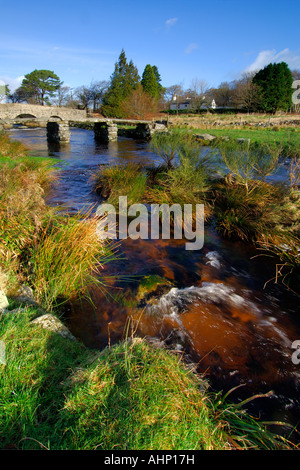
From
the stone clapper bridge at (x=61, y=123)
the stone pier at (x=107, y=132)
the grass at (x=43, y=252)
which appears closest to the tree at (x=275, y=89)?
the stone clapper bridge at (x=61, y=123)

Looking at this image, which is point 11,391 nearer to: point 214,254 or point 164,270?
point 164,270

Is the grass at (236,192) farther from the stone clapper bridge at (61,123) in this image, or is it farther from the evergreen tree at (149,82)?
the evergreen tree at (149,82)

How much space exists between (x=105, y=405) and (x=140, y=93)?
150ft

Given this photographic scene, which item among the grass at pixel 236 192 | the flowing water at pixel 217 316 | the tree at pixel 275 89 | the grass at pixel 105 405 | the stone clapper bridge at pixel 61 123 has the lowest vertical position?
the flowing water at pixel 217 316

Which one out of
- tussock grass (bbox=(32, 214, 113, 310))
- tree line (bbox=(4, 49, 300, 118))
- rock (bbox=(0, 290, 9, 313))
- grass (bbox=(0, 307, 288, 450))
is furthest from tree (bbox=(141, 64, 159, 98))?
grass (bbox=(0, 307, 288, 450))

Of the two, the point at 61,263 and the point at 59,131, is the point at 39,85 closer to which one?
the point at 59,131

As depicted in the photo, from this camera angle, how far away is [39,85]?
54000 mm

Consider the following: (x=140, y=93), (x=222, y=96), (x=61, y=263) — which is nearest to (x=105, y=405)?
(x=61, y=263)

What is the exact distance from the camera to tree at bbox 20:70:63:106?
53.5 m

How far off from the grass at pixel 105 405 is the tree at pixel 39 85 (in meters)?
66.0

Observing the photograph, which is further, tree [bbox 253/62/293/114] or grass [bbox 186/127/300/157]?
tree [bbox 253/62/293/114]

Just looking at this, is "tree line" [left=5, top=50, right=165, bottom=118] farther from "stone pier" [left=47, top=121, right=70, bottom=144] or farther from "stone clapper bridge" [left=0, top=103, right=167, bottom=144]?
"stone pier" [left=47, top=121, right=70, bottom=144]

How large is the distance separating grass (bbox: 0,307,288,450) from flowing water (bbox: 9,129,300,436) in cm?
78

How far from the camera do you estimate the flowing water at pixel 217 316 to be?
2.64m
